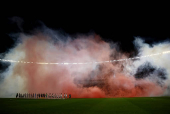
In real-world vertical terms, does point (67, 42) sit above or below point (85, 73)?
above

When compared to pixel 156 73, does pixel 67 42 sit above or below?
above

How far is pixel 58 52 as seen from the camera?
125ft

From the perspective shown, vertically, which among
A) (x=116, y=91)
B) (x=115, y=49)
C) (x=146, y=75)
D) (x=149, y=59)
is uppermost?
(x=115, y=49)

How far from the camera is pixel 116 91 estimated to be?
38.1 meters

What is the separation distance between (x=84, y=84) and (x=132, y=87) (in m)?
11.8

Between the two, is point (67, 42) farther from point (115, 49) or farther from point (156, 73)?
point (156, 73)

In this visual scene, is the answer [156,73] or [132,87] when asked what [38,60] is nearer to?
[132,87]

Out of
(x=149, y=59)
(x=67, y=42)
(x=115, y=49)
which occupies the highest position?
(x=67, y=42)

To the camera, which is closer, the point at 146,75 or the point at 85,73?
the point at 146,75

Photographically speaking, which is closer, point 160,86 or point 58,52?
point 160,86

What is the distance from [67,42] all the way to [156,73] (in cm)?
2239

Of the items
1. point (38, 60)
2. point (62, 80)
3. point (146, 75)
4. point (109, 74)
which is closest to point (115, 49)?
point (109, 74)

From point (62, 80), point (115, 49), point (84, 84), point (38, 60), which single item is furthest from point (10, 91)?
point (115, 49)

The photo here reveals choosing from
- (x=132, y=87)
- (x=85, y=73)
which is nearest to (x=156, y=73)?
(x=132, y=87)
